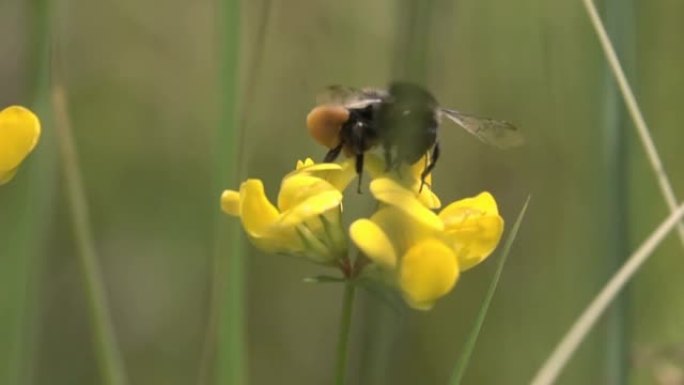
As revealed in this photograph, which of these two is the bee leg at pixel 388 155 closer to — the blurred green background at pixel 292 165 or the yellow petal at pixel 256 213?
the yellow petal at pixel 256 213

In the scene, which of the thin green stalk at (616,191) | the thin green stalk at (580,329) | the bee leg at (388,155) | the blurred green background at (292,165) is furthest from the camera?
the blurred green background at (292,165)

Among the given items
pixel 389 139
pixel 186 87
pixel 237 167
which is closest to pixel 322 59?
pixel 186 87

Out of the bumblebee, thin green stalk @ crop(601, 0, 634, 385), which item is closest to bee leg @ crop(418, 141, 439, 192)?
→ the bumblebee

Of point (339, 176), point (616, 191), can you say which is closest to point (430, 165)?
point (339, 176)

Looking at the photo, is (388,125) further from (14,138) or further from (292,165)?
(292,165)

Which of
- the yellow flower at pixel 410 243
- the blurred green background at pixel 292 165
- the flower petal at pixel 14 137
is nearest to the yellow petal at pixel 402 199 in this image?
the yellow flower at pixel 410 243
